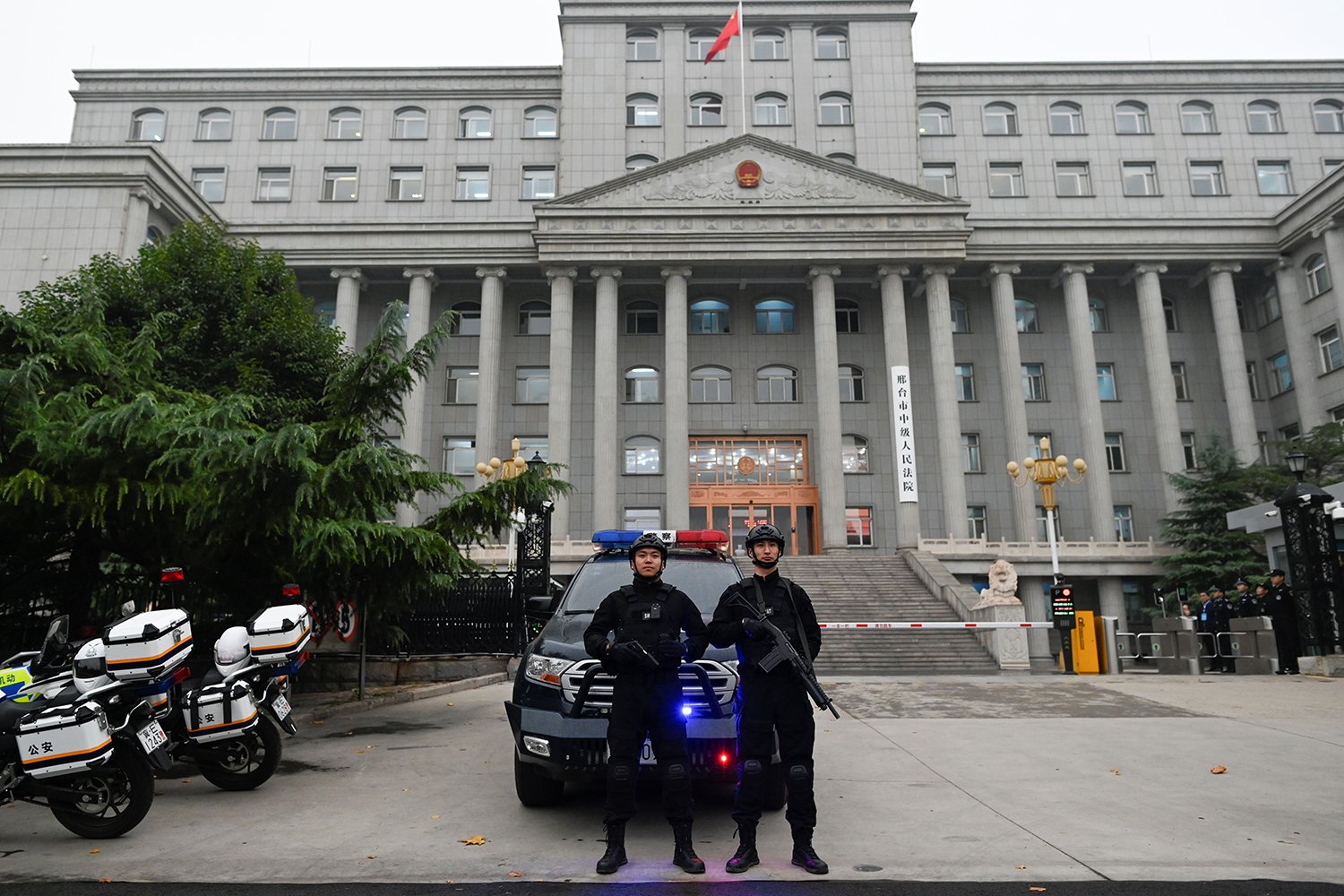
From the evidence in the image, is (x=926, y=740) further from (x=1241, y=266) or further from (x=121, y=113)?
(x=121, y=113)

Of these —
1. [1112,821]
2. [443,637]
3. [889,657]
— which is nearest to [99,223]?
[443,637]

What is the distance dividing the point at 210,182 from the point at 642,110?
67.5 ft

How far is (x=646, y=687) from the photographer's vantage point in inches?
212

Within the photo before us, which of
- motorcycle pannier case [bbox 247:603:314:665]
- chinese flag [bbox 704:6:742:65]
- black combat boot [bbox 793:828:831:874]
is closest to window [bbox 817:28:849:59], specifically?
chinese flag [bbox 704:6:742:65]

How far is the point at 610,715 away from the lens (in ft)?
18.1

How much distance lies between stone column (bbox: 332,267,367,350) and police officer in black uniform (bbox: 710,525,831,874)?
34.9 meters

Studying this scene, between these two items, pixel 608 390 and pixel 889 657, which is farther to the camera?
pixel 608 390

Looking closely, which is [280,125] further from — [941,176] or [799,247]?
[941,176]

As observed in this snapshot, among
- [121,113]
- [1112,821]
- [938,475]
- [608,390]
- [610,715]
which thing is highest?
[121,113]

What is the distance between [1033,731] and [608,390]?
87.2 ft

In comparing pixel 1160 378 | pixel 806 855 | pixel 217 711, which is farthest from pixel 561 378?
pixel 806 855

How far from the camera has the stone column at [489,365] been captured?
3636 centimetres

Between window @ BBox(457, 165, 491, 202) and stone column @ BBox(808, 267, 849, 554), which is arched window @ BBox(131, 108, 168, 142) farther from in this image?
stone column @ BBox(808, 267, 849, 554)

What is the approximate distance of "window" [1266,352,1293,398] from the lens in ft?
127
